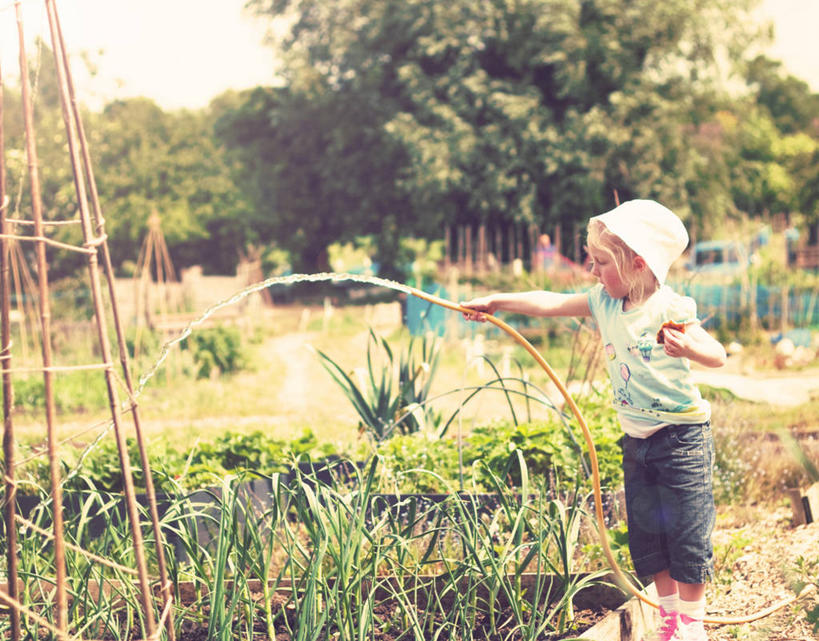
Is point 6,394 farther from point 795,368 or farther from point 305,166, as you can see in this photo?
point 305,166

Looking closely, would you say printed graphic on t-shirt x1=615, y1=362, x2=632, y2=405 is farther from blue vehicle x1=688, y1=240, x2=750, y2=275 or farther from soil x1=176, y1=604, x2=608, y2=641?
blue vehicle x1=688, y1=240, x2=750, y2=275

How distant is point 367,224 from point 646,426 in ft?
73.5

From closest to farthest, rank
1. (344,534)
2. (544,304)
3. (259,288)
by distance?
1. (259,288)
2. (344,534)
3. (544,304)

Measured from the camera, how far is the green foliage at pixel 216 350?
9703 millimetres

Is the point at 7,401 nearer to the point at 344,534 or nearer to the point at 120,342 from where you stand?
the point at 120,342

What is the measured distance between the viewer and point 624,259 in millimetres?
2324

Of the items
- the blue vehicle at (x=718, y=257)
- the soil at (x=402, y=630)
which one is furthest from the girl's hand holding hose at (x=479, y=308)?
the blue vehicle at (x=718, y=257)

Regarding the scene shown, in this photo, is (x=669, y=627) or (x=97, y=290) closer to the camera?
(x=97, y=290)

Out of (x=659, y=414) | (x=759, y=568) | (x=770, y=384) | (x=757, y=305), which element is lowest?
(x=770, y=384)

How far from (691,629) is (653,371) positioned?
2.47ft

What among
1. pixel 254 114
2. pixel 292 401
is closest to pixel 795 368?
pixel 292 401

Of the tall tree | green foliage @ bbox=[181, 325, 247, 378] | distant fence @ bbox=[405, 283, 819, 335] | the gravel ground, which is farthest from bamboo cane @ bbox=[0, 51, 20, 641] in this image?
the tall tree

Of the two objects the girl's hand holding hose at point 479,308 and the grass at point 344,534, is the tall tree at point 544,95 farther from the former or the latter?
the girl's hand holding hose at point 479,308

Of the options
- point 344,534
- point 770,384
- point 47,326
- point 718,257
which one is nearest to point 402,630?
point 344,534
